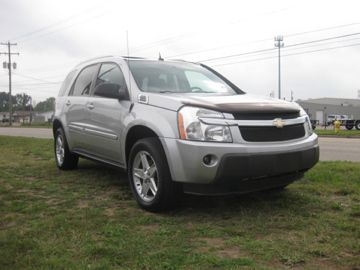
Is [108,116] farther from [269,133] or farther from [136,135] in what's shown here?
[269,133]

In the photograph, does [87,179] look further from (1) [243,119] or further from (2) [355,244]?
(2) [355,244]

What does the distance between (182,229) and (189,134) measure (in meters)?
0.88

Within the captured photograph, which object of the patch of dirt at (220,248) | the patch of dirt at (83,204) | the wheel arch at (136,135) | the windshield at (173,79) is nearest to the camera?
the patch of dirt at (220,248)

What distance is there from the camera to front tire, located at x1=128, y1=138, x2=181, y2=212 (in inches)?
169

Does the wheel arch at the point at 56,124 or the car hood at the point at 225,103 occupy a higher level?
the car hood at the point at 225,103

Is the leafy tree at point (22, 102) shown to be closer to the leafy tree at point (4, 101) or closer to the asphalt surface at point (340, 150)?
the leafy tree at point (4, 101)

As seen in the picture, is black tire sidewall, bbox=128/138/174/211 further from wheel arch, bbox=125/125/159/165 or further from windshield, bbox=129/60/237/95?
windshield, bbox=129/60/237/95

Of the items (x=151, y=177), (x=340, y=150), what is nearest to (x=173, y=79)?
(x=151, y=177)

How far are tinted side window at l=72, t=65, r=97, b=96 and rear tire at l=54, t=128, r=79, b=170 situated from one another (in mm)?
814

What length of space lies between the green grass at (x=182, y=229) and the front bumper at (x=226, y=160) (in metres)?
0.44

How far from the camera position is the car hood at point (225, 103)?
4.19 metres

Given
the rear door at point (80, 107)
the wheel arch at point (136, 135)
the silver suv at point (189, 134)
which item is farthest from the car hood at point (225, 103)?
the rear door at point (80, 107)

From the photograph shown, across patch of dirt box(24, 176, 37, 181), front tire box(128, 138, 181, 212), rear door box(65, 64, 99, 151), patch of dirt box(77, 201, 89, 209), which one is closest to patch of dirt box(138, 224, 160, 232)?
front tire box(128, 138, 181, 212)

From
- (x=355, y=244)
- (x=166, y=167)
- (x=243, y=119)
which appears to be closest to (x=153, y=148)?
(x=166, y=167)
